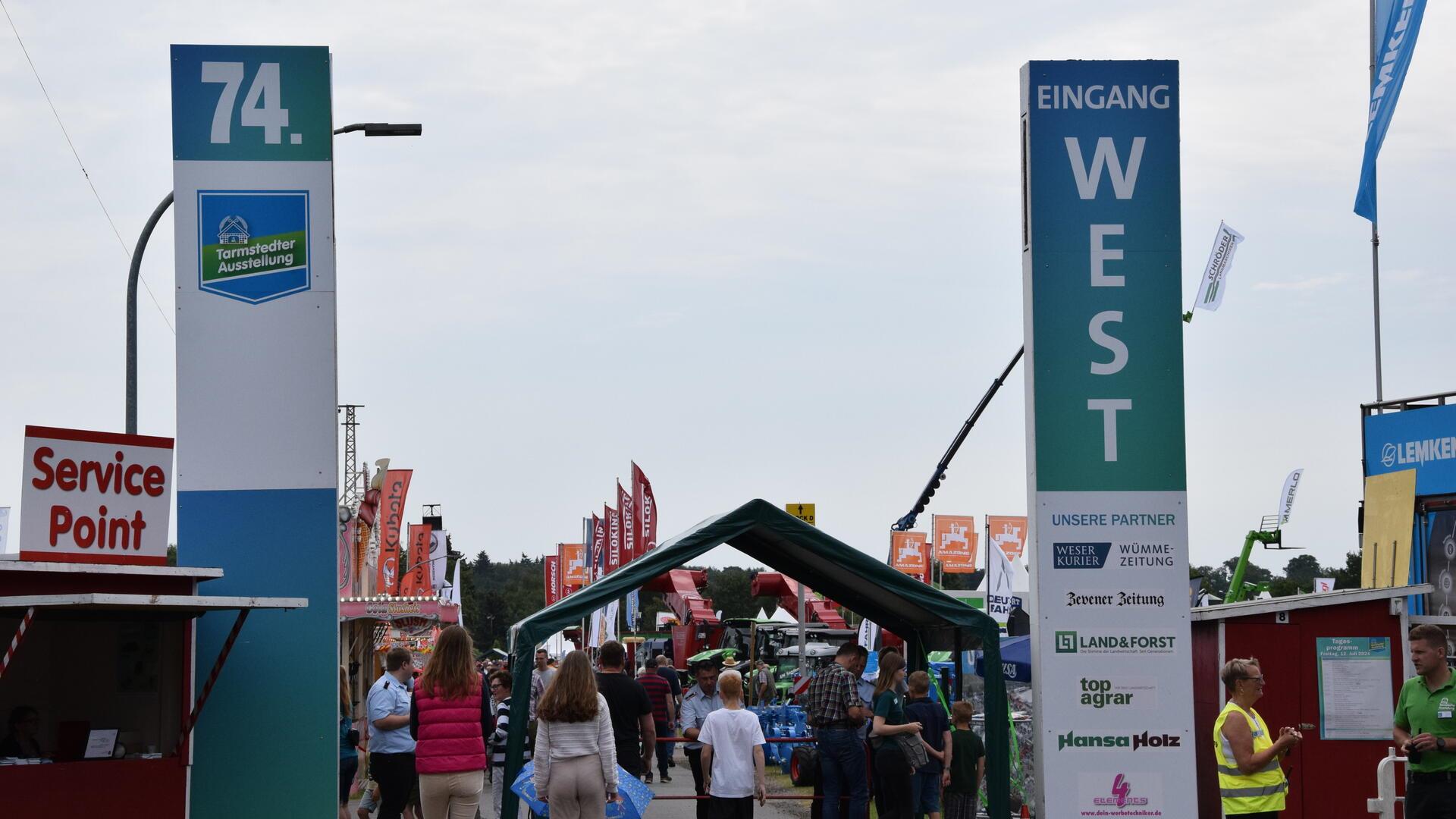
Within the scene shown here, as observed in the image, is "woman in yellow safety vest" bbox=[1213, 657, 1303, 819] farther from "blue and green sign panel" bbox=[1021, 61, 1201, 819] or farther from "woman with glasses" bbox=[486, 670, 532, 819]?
"woman with glasses" bbox=[486, 670, 532, 819]

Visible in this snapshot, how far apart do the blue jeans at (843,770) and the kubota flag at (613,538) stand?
1637 centimetres

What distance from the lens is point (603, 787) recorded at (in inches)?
378

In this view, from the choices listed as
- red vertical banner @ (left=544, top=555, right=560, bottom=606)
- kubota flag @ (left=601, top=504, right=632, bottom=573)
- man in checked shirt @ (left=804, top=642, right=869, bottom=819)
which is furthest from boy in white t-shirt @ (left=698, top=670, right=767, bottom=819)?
red vertical banner @ (left=544, top=555, right=560, bottom=606)

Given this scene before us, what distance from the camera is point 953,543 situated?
137 feet

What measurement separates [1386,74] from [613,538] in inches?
778

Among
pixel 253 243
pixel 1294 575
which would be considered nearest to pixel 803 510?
pixel 253 243

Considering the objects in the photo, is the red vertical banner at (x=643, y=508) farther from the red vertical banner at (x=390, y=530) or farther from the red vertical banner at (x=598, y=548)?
the red vertical banner at (x=390, y=530)

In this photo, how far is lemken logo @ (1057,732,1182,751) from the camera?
30.8 ft

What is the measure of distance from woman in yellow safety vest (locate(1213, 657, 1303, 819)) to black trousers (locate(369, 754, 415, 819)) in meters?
6.88

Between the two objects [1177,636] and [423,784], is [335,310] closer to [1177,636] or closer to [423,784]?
[423,784]

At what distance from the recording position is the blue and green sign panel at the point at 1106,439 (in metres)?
9.41

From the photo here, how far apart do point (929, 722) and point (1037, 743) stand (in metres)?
3.07

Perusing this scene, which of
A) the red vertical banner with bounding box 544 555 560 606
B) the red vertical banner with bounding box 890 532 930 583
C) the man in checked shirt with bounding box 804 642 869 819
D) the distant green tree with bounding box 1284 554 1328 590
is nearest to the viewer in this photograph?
the man in checked shirt with bounding box 804 642 869 819

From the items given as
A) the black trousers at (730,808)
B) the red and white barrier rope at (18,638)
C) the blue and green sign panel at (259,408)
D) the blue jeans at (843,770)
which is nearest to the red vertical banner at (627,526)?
the blue jeans at (843,770)
